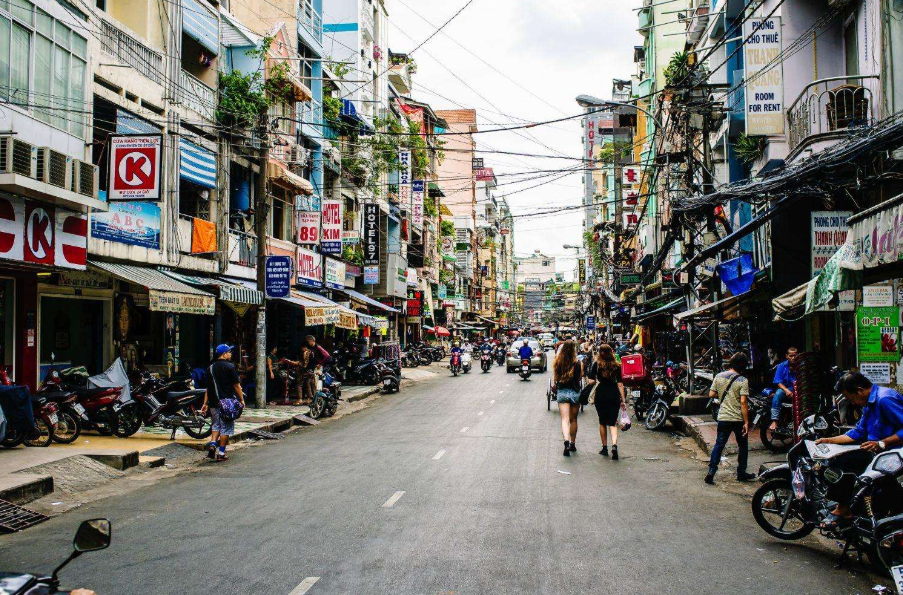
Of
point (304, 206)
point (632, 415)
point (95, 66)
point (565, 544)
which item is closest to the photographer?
point (565, 544)

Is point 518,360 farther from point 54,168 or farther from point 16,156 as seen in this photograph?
point 16,156

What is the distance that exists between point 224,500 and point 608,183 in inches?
2808

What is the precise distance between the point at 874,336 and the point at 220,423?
403 inches

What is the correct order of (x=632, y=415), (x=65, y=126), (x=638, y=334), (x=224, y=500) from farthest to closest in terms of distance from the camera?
1. (x=638, y=334)
2. (x=632, y=415)
3. (x=65, y=126)
4. (x=224, y=500)

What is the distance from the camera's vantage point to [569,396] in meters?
13.1

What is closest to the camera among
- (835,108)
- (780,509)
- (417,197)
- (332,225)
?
(780,509)

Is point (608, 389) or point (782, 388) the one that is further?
point (782, 388)

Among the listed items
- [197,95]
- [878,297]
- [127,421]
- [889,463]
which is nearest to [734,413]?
[878,297]

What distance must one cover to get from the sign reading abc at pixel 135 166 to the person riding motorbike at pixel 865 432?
13.6 meters

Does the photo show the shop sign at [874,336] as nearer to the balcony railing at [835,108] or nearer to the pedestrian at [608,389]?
the pedestrian at [608,389]

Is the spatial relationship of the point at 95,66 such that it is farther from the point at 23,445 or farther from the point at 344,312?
the point at 344,312

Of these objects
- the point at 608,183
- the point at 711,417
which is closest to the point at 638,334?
the point at 711,417

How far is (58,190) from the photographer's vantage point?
14.0 metres

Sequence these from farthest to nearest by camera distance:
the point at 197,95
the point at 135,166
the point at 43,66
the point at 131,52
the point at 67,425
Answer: the point at 197,95
the point at 131,52
the point at 135,166
the point at 43,66
the point at 67,425
